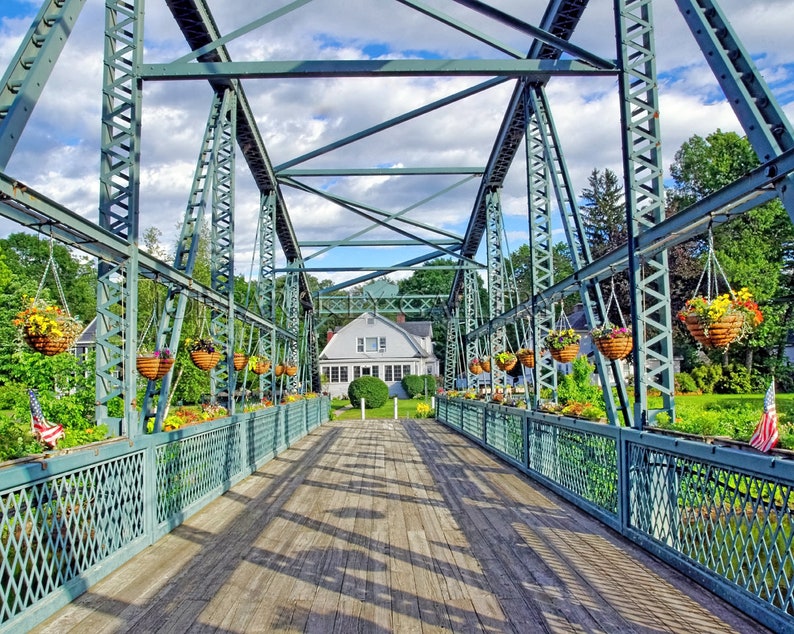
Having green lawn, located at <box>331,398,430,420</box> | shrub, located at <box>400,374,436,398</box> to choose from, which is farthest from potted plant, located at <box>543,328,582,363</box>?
shrub, located at <box>400,374,436,398</box>

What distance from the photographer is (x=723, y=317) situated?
4555mm

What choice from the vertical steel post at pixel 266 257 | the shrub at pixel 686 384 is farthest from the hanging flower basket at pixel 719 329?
the shrub at pixel 686 384

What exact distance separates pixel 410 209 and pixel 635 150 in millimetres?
11961

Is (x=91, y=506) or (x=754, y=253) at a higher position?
(x=754, y=253)

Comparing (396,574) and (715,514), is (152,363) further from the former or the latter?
(715,514)

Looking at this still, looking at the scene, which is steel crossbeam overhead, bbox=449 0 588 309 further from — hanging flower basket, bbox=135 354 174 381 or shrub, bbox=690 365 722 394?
shrub, bbox=690 365 722 394

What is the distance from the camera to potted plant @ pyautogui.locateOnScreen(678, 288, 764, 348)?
4562mm

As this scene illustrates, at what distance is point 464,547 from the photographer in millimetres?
5535

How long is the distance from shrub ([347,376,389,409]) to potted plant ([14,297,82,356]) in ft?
98.2

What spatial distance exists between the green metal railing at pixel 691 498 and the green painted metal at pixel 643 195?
0.58 m

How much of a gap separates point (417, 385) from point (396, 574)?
36.4 m

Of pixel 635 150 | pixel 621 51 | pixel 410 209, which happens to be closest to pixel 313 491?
pixel 635 150

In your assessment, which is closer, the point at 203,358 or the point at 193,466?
the point at 193,466

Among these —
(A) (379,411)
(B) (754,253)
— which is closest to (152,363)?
(A) (379,411)
